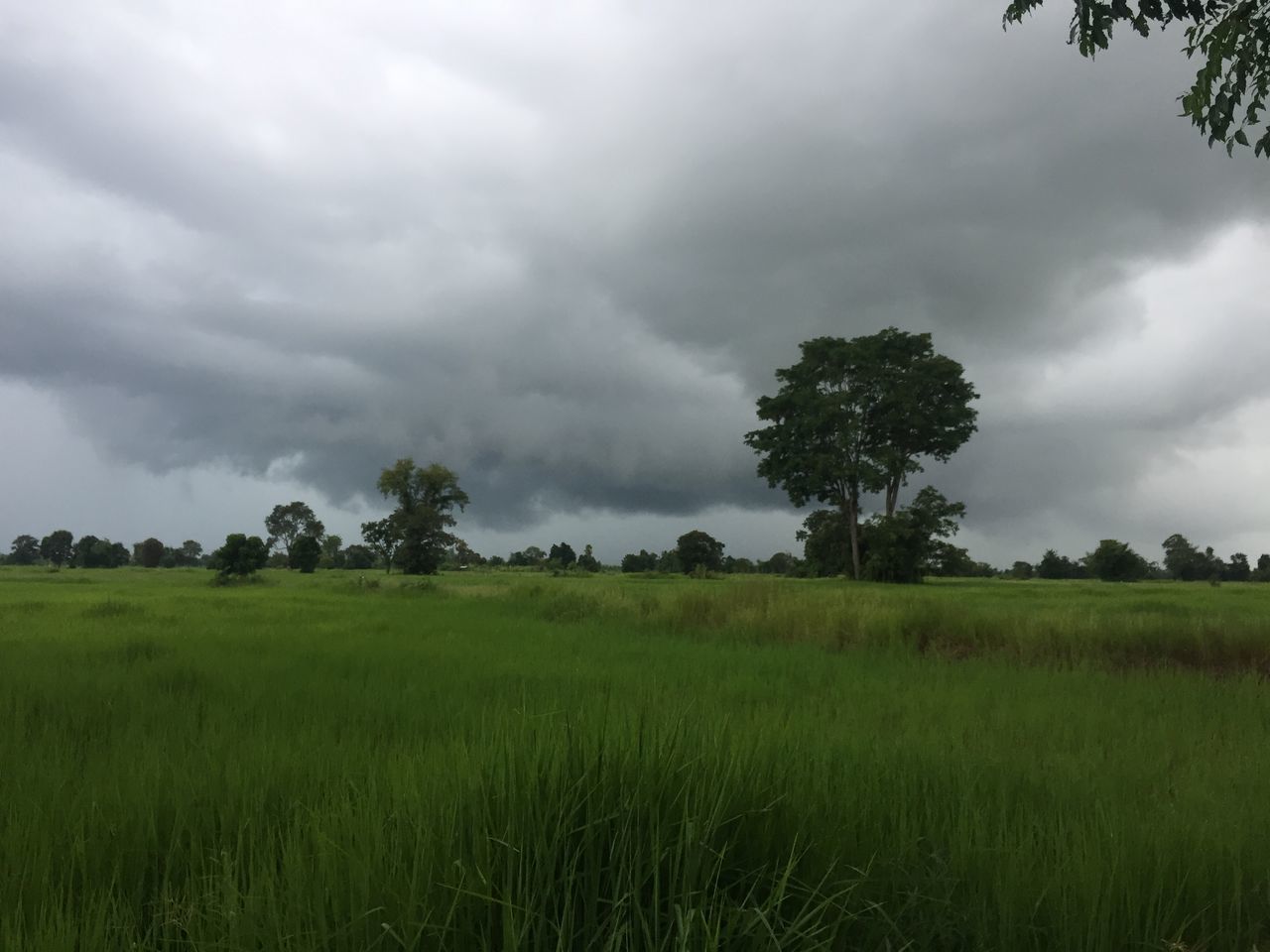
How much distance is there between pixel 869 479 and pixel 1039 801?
89.9 feet

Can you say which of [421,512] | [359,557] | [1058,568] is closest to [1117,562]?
[1058,568]

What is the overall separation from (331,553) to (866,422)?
72.1 meters

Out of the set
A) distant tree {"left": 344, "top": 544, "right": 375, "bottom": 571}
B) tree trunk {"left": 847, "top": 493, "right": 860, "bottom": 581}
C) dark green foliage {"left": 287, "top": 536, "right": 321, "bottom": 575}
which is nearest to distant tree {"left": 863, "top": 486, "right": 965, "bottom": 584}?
tree trunk {"left": 847, "top": 493, "right": 860, "bottom": 581}

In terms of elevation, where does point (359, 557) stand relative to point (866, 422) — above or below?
below

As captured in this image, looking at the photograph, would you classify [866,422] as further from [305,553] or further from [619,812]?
[305,553]

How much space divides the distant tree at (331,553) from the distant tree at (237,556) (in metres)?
43.4

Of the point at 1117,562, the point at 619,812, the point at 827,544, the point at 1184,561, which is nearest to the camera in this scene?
the point at 619,812

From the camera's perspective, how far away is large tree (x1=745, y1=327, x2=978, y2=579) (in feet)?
97.1

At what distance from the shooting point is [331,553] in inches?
3219

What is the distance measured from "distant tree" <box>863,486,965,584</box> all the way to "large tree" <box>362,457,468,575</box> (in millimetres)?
34847

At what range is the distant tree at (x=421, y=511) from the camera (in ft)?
176

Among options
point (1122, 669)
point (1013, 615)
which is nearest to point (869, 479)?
point (1013, 615)

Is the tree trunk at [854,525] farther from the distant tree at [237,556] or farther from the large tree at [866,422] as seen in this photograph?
the distant tree at [237,556]

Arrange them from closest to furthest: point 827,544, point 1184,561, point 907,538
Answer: point 907,538
point 827,544
point 1184,561
